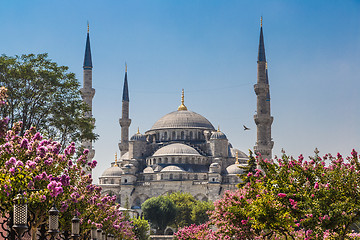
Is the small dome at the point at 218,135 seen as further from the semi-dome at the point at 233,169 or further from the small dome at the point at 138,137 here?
the small dome at the point at 138,137

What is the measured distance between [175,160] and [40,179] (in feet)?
270

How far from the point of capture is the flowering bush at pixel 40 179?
47.2 ft

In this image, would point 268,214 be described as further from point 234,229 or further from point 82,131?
point 82,131

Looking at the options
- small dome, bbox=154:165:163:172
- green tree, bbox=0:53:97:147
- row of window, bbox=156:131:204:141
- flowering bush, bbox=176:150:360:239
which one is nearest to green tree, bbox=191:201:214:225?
small dome, bbox=154:165:163:172

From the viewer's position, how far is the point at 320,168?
69.4 ft

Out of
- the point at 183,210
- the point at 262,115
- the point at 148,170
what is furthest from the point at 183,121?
the point at 262,115

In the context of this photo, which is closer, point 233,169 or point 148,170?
point 233,169

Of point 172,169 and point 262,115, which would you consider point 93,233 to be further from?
point 172,169

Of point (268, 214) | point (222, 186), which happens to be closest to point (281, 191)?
point (268, 214)

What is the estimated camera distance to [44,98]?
121 ft

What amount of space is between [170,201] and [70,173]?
6669 cm

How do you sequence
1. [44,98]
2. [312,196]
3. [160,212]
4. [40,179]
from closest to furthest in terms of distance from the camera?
[40,179] → [312,196] → [44,98] → [160,212]

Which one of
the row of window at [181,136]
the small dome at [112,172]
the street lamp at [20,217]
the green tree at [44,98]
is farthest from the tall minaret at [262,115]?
the street lamp at [20,217]

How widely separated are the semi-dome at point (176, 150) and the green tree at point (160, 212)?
13.8 metres
